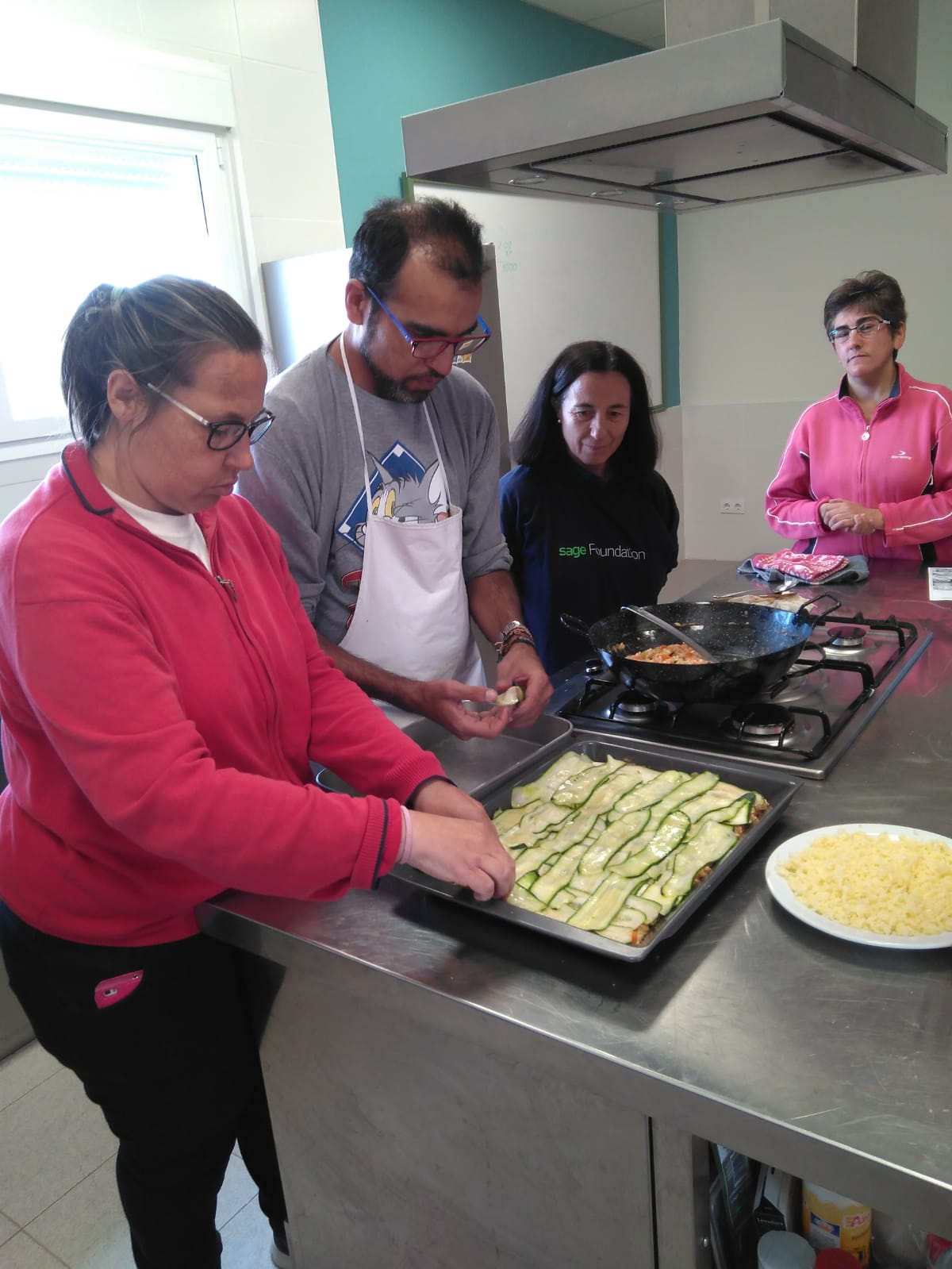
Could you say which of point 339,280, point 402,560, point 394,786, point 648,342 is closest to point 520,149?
point 402,560

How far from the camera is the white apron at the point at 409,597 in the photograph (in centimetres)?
178

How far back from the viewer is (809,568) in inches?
102

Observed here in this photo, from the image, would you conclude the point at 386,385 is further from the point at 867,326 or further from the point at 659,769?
the point at 867,326

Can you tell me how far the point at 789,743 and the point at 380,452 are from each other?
0.91m

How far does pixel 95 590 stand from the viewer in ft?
3.34

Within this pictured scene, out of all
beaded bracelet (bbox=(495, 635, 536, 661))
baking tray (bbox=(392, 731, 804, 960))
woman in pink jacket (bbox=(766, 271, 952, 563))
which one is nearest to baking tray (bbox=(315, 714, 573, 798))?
baking tray (bbox=(392, 731, 804, 960))

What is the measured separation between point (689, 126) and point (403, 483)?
0.82m

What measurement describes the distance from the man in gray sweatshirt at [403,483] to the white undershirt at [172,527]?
480 millimetres

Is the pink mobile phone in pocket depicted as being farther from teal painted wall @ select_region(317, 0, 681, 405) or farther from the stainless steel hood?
teal painted wall @ select_region(317, 0, 681, 405)

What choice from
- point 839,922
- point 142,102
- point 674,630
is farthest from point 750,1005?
point 142,102

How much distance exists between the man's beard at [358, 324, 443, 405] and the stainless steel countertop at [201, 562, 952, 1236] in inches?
35.9

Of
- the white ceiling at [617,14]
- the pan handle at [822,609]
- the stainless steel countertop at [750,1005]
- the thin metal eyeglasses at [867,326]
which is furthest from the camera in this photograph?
the white ceiling at [617,14]

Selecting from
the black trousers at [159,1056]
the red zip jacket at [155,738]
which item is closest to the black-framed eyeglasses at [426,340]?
the red zip jacket at [155,738]

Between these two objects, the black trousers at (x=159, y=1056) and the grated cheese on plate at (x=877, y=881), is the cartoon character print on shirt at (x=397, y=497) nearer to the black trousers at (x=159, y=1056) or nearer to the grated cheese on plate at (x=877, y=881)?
the black trousers at (x=159, y=1056)
